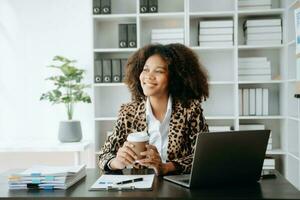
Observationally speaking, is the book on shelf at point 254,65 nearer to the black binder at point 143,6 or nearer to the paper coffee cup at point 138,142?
the black binder at point 143,6

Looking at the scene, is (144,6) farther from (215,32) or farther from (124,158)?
(124,158)

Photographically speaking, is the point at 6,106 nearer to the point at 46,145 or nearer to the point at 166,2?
the point at 46,145

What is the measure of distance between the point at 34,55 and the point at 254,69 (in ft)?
7.37

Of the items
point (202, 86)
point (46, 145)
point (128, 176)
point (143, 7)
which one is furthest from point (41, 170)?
point (143, 7)

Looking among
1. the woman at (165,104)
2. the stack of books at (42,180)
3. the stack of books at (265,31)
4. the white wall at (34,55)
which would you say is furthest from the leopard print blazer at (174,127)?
the white wall at (34,55)

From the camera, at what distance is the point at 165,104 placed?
195 centimetres

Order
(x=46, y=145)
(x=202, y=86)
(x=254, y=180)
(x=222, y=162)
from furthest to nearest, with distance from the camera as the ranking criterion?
(x=46, y=145)
(x=202, y=86)
(x=254, y=180)
(x=222, y=162)

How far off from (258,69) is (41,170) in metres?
2.59

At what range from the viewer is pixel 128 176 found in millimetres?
1446

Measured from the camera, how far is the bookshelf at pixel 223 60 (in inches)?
135

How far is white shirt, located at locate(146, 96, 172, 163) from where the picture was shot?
Answer: 6.13 feet

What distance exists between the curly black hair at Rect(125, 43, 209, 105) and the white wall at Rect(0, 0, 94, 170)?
76.4 inches

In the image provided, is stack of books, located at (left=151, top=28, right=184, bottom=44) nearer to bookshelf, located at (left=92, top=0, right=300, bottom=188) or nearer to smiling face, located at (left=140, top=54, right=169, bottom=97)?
bookshelf, located at (left=92, top=0, right=300, bottom=188)

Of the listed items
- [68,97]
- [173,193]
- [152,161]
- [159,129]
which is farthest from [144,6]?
[173,193]
